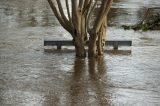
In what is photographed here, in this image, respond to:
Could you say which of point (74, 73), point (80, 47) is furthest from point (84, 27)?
point (74, 73)

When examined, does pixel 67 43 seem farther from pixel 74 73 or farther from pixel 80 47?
pixel 74 73

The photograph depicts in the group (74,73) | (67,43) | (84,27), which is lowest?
(67,43)

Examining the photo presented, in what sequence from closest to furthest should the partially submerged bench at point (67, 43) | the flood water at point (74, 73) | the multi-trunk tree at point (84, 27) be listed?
the flood water at point (74, 73), the multi-trunk tree at point (84, 27), the partially submerged bench at point (67, 43)

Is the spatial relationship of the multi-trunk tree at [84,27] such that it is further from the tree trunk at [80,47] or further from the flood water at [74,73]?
the flood water at [74,73]

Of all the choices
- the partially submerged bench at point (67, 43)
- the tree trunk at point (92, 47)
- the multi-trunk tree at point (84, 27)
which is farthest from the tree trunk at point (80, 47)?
the partially submerged bench at point (67, 43)

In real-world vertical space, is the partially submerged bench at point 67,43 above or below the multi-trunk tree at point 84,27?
below

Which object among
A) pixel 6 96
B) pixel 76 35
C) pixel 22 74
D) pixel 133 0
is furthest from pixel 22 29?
pixel 133 0

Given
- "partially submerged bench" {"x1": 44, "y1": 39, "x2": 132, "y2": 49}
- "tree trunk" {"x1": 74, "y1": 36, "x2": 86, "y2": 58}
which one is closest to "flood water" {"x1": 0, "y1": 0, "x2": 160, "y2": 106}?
"partially submerged bench" {"x1": 44, "y1": 39, "x2": 132, "y2": 49}

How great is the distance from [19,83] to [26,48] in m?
4.48

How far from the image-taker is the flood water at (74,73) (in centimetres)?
934

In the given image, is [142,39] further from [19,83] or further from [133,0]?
[133,0]

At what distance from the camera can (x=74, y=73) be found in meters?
11.6

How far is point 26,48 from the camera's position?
49.0 ft

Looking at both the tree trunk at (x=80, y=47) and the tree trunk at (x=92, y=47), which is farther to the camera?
the tree trunk at (x=80, y=47)
